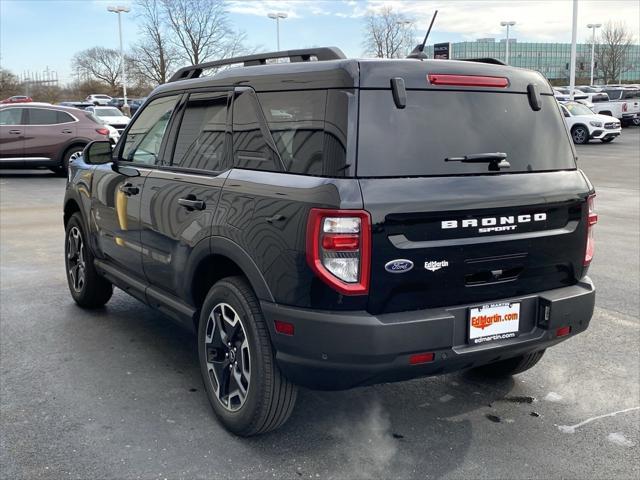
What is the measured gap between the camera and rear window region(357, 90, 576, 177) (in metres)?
2.92

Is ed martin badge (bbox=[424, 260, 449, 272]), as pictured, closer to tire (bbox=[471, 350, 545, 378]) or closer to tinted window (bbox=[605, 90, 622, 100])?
tire (bbox=[471, 350, 545, 378])

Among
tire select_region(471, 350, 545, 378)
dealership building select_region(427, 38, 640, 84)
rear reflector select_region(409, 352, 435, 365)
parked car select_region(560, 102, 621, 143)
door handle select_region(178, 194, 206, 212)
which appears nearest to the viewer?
rear reflector select_region(409, 352, 435, 365)

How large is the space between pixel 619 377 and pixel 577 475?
4.54ft

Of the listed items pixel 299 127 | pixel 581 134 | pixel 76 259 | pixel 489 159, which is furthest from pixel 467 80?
pixel 581 134

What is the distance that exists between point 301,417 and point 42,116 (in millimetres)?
14661

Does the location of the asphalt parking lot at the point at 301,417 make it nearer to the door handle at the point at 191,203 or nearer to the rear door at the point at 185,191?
the rear door at the point at 185,191

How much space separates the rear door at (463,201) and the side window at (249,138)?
0.60m

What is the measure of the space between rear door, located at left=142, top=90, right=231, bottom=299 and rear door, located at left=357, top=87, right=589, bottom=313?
40.1 inches

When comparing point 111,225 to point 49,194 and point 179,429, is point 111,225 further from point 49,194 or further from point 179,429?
point 49,194

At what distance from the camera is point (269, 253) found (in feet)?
10.0

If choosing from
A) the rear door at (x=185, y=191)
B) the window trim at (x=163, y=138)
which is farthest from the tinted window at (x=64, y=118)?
the rear door at (x=185, y=191)

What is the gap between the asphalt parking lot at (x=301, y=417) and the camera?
3166 mm

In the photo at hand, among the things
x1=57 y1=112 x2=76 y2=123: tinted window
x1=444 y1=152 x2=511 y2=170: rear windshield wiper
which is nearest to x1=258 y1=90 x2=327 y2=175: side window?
x1=444 y1=152 x2=511 y2=170: rear windshield wiper

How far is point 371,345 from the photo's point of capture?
282cm
